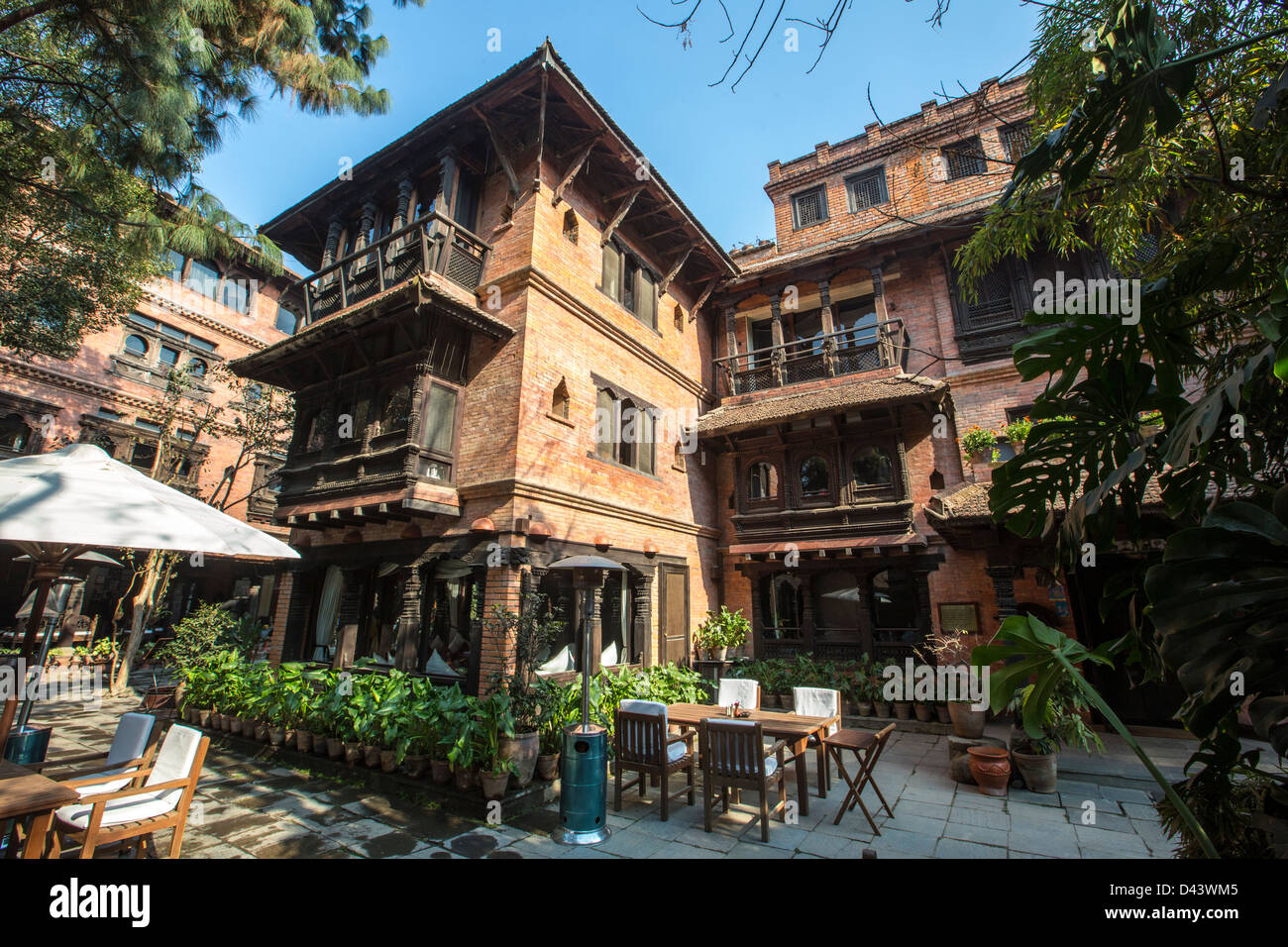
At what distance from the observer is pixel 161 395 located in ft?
63.3

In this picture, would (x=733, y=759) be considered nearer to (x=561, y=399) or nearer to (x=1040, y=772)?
(x=1040, y=772)

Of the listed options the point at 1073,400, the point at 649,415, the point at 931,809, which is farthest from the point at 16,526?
the point at 649,415

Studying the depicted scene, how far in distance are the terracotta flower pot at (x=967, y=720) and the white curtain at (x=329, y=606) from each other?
35.8ft

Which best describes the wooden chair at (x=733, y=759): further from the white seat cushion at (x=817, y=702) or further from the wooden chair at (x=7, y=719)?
the wooden chair at (x=7, y=719)

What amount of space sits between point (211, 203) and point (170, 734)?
701 cm

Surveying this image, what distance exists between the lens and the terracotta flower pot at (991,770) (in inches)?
243

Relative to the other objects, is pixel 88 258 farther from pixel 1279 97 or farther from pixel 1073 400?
pixel 1279 97

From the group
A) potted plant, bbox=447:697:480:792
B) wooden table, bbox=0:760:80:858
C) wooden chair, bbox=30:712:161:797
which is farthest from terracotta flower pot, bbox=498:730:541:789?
wooden table, bbox=0:760:80:858

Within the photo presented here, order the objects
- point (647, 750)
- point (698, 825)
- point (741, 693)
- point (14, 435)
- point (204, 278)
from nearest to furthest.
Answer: point (698, 825) → point (647, 750) → point (741, 693) → point (14, 435) → point (204, 278)

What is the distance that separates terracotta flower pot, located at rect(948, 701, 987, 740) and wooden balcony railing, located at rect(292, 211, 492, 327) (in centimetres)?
1083

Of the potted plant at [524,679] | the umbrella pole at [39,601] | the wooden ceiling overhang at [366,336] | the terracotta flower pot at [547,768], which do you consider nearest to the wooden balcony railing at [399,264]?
the wooden ceiling overhang at [366,336]

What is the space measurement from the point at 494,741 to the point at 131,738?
125 inches

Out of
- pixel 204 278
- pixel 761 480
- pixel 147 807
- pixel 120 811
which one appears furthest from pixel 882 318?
pixel 204 278

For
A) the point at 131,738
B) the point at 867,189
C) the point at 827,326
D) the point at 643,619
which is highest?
the point at 867,189
